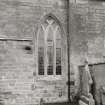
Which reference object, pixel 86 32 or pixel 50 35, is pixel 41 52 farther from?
pixel 86 32

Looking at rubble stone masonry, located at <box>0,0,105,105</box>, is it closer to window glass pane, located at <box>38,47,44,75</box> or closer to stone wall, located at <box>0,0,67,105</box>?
stone wall, located at <box>0,0,67,105</box>

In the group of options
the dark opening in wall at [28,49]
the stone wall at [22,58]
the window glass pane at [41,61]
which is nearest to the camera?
the stone wall at [22,58]

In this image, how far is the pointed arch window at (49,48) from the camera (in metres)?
9.15

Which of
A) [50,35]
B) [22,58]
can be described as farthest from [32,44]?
[50,35]

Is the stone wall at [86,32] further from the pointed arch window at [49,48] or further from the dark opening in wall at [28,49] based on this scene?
the dark opening in wall at [28,49]

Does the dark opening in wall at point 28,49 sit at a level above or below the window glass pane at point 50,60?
above

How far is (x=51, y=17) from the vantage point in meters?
9.30

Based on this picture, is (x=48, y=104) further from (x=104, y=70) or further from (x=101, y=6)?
(x=101, y=6)

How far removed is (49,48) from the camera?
929 cm

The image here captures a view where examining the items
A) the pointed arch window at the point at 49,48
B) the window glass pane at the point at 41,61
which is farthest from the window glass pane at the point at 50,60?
the window glass pane at the point at 41,61

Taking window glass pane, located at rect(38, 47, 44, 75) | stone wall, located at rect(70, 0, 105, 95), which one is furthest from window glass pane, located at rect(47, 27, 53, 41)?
stone wall, located at rect(70, 0, 105, 95)

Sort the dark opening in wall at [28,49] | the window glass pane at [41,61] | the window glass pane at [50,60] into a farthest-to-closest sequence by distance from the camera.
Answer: the window glass pane at [50,60] → the window glass pane at [41,61] → the dark opening in wall at [28,49]

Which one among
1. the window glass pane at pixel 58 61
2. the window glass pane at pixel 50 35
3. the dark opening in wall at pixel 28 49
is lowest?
the window glass pane at pixel 58 61

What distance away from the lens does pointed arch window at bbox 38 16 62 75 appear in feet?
30.0
